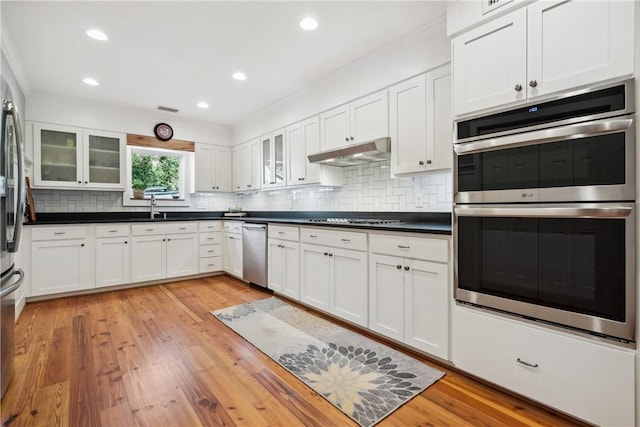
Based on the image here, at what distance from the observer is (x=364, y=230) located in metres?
2.59

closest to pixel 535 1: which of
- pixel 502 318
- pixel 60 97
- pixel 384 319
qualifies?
pixel 502 318

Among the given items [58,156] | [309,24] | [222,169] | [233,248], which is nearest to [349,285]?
[309,24]

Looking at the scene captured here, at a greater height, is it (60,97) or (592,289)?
(60,97)

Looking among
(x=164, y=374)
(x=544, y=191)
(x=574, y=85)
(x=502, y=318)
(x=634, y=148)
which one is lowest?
(x=164, y=374)

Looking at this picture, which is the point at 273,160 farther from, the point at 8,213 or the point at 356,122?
the point at 8,213

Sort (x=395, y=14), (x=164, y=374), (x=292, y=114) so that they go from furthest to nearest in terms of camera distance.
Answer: (x=292, y=114) < (x=395, y=14) < (x=164, y=374)

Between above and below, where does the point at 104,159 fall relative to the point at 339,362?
above

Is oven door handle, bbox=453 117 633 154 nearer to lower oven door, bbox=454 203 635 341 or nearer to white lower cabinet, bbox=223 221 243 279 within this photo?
lower oven door, bbox=454 203 635 341

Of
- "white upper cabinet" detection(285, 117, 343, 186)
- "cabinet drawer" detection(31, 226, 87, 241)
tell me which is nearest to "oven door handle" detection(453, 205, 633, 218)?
"white upper cabinet" detection(285, 117, 343, 186)

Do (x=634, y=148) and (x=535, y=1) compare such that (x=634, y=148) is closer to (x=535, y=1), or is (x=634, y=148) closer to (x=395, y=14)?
(x=535, y=1)

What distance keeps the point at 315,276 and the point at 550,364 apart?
1951 mm

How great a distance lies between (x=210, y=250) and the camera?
4.86 m

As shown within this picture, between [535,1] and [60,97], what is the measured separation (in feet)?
16.9

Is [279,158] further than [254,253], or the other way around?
[279,158]
